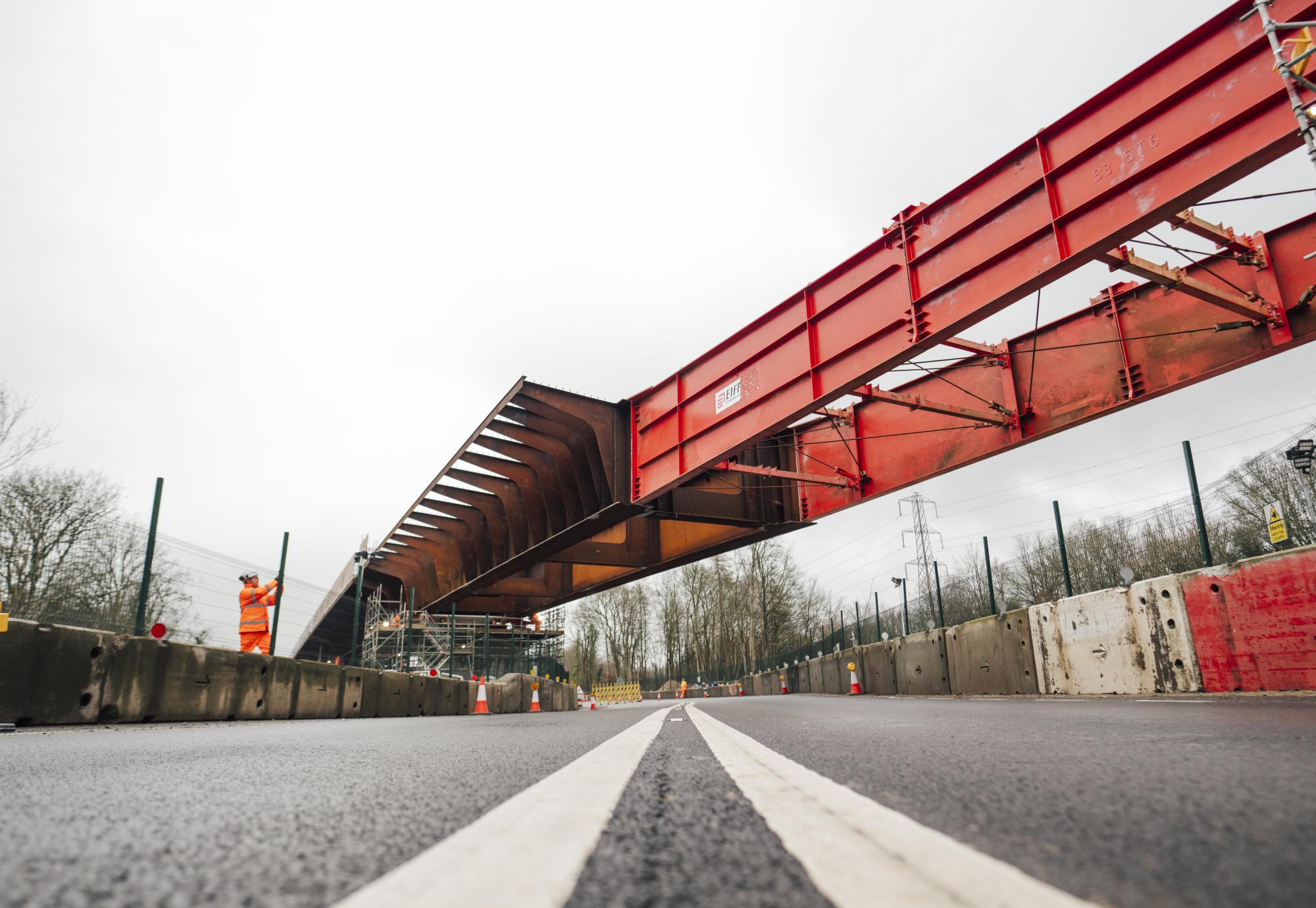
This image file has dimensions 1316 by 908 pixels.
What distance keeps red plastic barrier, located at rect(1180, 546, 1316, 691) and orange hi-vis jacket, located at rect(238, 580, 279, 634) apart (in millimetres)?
11704

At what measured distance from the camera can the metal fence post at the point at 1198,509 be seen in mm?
8949

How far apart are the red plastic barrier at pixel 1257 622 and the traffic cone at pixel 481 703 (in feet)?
38.3

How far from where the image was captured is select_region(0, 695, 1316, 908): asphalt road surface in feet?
3.09

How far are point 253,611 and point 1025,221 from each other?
11.2 meters

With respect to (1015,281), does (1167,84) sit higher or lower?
higher

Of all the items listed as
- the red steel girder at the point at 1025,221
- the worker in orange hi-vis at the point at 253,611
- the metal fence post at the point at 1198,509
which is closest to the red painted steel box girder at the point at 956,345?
the red steel girder at the point at 1025,221

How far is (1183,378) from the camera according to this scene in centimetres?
885

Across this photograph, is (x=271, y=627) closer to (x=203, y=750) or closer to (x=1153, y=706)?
(x=203, y=750)

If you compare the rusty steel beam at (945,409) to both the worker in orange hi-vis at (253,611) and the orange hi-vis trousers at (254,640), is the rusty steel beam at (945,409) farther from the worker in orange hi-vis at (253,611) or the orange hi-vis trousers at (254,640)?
the orange hi-vis trousers at (254,640)

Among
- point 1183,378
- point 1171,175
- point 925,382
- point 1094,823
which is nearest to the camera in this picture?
point 1094,823

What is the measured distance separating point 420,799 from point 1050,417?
10342mm

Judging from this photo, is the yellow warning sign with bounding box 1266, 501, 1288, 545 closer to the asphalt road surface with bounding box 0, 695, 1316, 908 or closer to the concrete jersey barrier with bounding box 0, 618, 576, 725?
the asphalt road surface with bounding box 0, 695, 1316, 908

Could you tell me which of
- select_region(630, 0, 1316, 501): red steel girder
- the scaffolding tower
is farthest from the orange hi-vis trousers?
the scaffolding tower

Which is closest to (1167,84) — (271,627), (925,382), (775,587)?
(925,382)
